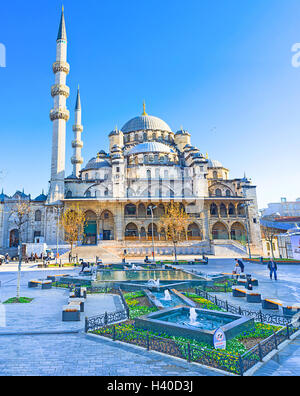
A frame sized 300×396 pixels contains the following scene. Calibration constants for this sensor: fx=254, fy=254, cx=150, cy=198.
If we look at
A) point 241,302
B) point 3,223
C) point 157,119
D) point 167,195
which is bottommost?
point 241,302

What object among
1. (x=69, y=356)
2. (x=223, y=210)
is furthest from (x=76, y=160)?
(x=69, y=356)

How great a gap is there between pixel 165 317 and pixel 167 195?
107ft

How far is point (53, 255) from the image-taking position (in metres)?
27.1

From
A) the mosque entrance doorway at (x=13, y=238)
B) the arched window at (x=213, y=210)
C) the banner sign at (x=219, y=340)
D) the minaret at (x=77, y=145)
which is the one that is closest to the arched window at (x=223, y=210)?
the arched window at (x=213, y=210)

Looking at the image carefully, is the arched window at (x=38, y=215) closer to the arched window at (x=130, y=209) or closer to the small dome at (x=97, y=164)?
the small dome at (x=97, y=164)

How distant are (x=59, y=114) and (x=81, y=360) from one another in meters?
35.9

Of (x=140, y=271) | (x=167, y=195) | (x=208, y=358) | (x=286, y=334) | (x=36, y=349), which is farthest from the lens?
(x=167, y=195)

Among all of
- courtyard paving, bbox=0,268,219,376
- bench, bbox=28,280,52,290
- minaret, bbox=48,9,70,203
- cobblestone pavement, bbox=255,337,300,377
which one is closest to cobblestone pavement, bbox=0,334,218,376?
courtyard paving, bbox=0,268,219,376

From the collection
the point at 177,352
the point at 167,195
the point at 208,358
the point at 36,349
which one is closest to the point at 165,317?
the point at 177,352

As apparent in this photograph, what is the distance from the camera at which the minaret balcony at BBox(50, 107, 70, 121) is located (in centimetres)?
3531

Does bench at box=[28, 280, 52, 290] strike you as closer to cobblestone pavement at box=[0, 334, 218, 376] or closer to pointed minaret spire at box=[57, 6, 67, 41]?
cobblestone pavement at box=[0, 334, 218, 376]

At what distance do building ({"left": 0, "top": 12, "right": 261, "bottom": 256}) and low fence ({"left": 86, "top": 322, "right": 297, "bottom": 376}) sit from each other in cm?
2655

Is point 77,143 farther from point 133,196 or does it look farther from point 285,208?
point 285,208
